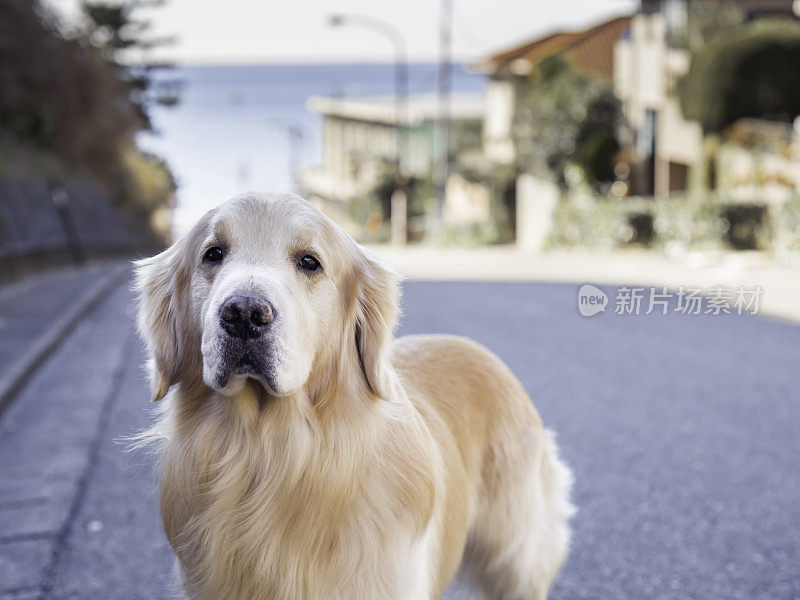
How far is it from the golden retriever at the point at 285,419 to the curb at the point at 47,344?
4.65 m

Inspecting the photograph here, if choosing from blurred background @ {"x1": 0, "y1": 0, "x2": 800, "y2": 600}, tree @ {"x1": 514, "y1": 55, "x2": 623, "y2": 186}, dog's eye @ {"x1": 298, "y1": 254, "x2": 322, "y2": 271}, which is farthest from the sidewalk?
dog's eye @ {"x1": 298, "y1": 254, "x2": 322, "y2": 271}

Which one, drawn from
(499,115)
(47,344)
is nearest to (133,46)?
(499,115)

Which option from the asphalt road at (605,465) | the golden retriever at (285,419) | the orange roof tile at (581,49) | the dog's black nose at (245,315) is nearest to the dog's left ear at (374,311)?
the golden retriever at (285,419)

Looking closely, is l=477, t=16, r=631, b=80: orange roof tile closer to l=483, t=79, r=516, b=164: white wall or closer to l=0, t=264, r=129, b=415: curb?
l=483, t=79, r=516, b=164: white wall

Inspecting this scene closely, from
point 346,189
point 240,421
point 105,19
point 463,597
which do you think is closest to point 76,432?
point 463,597

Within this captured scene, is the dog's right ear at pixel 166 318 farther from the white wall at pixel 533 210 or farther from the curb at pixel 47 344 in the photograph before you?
the white wall at pixel 533 210

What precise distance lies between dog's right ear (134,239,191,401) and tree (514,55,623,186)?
2719 centimetres

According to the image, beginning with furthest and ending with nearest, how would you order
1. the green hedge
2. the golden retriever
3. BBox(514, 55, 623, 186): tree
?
BBox(514, 55, 623, 186): tree
the green hedge
the golden retriever

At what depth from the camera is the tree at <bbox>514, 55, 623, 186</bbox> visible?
28906mm

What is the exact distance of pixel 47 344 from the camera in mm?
8922

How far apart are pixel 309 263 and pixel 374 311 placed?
0.26 meters

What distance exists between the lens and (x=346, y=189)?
68125mm

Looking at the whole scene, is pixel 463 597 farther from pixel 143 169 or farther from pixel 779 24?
pixel 143 169

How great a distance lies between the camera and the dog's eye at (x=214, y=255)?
8.61 ft
